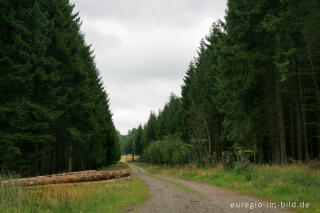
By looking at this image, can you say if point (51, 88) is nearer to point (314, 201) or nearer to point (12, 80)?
point (12, 80)

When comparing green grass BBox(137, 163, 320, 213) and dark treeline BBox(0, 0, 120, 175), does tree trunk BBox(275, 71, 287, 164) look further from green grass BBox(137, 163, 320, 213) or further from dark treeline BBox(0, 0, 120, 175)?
dark treeline BBox(0, 0, 120, 175)

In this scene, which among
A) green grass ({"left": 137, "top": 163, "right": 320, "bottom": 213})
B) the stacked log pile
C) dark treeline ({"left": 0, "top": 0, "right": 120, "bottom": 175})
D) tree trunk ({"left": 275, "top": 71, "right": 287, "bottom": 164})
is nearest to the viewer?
green grass ({"left": 137, "top": 163, "right": 320, "bottom": 213})

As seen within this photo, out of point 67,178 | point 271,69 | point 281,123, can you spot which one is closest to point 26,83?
point 67,178

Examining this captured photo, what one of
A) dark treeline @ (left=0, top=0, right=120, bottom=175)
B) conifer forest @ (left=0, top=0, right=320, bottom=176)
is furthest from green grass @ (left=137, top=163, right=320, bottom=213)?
dark treeline @ (left=0, top=0, right=120, bottom=175)

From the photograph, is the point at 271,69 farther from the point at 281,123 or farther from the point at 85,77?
the point at 85,77

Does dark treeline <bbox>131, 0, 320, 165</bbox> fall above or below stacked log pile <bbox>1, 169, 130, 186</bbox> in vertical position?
above

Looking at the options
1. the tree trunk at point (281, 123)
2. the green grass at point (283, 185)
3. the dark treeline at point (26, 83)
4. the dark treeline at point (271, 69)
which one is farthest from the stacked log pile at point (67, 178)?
the tree trunk at point (281, 123)

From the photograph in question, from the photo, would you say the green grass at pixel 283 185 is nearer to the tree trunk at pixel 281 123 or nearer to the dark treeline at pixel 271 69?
the dark treeline at pixel 271 69

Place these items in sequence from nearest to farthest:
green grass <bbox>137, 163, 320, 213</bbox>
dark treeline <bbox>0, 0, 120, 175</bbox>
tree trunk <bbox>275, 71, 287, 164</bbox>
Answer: green grass <bbox>137, 163, 320, 213</bbox> → dark treeline <bbox>0, 0, 120, 175</bbox> → tree trunk <bbox>275, 71, 287, 164</bbox>

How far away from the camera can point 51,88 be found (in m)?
18.0

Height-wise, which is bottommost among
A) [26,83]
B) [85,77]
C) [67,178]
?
[67,178]

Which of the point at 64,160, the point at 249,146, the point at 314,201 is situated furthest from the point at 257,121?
the point at 64,160

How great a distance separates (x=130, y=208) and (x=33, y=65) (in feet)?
44.2

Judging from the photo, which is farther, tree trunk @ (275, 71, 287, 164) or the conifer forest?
tree trunk @ (275, 71, 287, 164)
